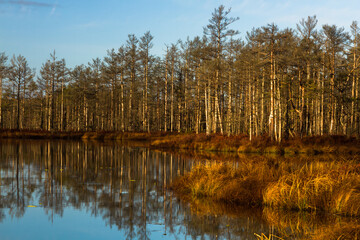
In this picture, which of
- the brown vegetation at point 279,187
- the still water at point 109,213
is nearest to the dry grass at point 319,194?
the brown vegetation at point 279,187

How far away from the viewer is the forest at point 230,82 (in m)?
28.5

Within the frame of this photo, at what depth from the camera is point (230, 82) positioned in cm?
3253

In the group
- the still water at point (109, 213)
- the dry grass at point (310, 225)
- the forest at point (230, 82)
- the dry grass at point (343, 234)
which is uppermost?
the forest at point (230, 82)

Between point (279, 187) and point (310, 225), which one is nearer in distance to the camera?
point (310, 225)

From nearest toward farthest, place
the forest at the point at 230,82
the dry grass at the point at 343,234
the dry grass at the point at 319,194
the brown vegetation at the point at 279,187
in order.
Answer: the dry grass at the point at 343,234 < the dry grass at the point at 319,194 < the brown vegetation at the point at 279,187 < the forest at the point at 230,82

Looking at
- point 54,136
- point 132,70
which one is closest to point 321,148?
point 132,70

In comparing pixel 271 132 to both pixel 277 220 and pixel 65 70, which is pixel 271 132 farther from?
pixel 65 70

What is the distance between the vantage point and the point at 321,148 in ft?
79.6

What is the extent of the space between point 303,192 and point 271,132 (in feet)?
65.0

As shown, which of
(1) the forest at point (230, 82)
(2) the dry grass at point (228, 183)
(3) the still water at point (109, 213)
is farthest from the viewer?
(1) the forest at point (230, 82)

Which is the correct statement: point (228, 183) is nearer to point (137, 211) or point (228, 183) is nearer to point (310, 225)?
point (137, 211)

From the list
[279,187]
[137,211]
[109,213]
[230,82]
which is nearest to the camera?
[109,213]

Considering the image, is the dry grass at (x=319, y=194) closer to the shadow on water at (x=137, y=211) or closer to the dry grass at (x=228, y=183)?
the shadow on water at (x=137, y=211)

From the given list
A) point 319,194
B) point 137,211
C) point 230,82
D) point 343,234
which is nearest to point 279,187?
point 319,194
